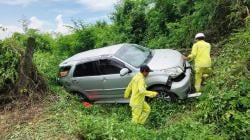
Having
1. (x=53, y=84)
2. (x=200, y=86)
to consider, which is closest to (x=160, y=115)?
(x=200, y=86)

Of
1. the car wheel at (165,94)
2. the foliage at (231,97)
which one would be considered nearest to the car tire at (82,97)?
the car wheel at (165,94)

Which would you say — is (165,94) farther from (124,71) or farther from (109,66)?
(109,66)

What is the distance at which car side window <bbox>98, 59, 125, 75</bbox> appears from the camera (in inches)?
511

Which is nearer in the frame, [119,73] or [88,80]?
[119,73]

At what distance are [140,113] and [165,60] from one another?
6.30 ft

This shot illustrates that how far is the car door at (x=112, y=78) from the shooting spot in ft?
42.4

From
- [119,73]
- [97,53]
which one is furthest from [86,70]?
[119,73]

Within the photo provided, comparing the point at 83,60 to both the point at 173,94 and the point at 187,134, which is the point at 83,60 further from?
the point at 187,134

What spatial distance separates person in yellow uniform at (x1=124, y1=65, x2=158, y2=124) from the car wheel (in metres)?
0.79

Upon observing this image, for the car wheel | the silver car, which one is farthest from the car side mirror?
the car wheel

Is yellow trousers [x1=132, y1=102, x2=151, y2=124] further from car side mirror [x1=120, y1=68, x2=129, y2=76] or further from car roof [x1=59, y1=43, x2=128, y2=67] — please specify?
car roof [x1=59, y1=43, x2=128, y2=67]

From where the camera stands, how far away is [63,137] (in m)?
10.0

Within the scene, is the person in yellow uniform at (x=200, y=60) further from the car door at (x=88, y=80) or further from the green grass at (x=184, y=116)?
the car door at (x=88, y=80)

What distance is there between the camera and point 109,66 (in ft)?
43.3
